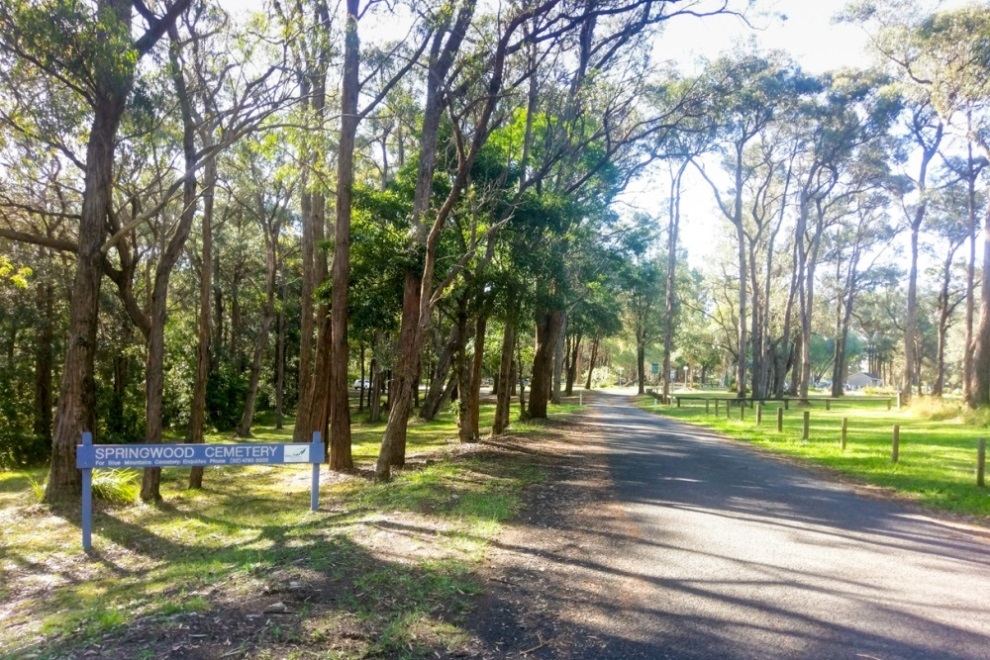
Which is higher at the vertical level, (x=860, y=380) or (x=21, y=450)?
(x=860, y=380)

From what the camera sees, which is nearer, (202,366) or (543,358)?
(202,366)

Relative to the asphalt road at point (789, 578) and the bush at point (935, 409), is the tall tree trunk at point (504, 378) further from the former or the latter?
the bush at point (935, 409)

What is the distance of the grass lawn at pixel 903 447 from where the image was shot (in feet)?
35.6

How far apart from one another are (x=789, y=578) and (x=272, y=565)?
4.43 metres

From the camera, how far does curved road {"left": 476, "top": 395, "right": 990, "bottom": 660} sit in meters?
4.62

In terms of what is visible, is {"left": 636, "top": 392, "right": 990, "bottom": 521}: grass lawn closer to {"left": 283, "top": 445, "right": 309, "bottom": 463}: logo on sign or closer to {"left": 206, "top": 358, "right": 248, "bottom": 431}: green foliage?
{"left": 283, "top": 445, "right": 309, "bottom": 463}: logo on sign

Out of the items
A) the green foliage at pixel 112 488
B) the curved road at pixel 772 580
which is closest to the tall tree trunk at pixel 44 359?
the green foliage at pixel 112 488

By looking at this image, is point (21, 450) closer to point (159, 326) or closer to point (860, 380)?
point (159, 326)

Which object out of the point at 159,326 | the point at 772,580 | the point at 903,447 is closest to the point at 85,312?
the point at 159,326

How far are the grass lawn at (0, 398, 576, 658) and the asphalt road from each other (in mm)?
1390

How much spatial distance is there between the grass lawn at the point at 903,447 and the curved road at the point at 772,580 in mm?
1464

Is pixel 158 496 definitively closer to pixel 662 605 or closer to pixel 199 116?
pixel 199 116

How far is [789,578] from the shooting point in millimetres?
6039

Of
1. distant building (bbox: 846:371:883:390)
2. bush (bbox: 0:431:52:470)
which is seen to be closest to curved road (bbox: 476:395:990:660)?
bush (bbox: 0:431:52:470)
